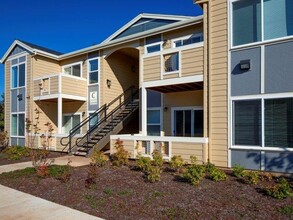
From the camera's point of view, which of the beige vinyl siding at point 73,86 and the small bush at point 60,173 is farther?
the beige vinyl siding at point 73,86

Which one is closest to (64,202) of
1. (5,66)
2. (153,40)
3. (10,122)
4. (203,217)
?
(203,217)

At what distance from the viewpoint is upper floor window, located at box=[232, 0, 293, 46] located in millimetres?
8117

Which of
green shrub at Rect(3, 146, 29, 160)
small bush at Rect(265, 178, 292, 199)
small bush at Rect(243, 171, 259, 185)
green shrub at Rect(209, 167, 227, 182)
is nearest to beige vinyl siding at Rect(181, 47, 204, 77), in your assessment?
green shrub at Rect(209, 167, 227, 182)

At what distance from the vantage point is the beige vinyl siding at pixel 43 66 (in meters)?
17.7

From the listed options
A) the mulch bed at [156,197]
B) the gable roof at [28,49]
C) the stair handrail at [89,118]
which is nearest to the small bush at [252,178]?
the mulch bed at [156,197]

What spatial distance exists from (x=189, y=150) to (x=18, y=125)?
46.5 ft

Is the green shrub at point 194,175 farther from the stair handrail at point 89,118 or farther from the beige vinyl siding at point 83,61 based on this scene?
the beige vinyl siding at point 83,61

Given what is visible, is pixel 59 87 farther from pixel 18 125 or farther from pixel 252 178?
pixel 252 178

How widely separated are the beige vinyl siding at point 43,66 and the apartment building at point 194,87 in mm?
75

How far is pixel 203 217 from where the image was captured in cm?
486

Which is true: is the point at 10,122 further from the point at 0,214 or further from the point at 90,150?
the point at 0,214

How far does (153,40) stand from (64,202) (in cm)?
1004

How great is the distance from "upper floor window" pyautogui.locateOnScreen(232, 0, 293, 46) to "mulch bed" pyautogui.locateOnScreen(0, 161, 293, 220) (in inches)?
183

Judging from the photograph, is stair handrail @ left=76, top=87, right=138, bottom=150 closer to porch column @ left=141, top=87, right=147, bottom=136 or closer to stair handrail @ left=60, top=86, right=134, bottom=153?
stair handrail @ left=60, top=86, right=134, bottom=153
